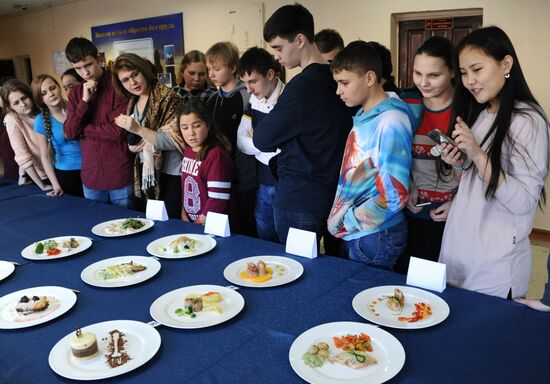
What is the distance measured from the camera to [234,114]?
8.70 ft

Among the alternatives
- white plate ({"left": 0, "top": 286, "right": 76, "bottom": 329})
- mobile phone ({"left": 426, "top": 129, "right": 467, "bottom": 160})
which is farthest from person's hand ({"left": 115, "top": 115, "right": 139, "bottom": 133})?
mobile phone ({"left": 426, "top": 129, "right": 467, "bottom": 160})

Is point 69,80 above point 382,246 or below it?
above

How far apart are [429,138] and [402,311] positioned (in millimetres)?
810

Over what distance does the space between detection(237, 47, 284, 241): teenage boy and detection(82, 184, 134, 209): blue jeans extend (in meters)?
0.80

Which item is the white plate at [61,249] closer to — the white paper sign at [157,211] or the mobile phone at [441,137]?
the white paper sign at [157,211]

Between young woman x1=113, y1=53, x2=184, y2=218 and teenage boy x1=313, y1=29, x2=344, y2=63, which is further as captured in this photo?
teenage boy x1=313, y1=29, x2=344, y2=63

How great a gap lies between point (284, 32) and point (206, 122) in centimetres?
72

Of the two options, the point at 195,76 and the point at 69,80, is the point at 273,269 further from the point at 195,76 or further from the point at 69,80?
the point at 69,80

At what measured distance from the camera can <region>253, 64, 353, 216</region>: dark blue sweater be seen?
1849 millimetres

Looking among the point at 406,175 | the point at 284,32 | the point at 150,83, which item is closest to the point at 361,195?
the point at 406,175

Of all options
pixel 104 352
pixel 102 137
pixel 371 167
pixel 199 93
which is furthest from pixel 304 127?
pixel 199 93

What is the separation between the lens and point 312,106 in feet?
6.07

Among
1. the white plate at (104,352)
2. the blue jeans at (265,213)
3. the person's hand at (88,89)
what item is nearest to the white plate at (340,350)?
the white plate at (104,352)

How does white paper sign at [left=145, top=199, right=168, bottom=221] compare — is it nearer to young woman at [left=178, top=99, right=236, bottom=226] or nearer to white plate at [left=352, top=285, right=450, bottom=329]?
young woman at [left=178, top=99, right=236, bottom=226]
